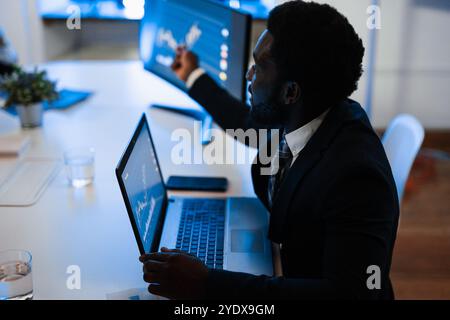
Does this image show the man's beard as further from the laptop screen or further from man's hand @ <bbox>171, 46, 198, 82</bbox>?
man's hand @ <bbox>171, 46, 198, 82</bbox>

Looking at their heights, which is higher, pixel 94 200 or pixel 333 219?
pixel 333 219

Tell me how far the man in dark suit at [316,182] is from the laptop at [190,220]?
0.08m

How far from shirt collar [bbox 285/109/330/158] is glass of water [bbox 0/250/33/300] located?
1.91 feet

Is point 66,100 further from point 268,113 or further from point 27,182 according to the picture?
point 268,113

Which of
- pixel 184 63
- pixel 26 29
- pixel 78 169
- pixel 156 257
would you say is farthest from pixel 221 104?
pixel 26 29

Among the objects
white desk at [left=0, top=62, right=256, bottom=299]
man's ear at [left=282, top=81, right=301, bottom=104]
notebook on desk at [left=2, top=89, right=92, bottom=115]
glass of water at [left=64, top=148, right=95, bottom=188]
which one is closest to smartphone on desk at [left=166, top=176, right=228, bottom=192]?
white desk at [left=0, top=62, right=256, bottom=299]

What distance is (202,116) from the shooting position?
6.72 feet

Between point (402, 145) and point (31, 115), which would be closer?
point (402, 145)

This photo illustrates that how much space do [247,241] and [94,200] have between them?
1.44 ft

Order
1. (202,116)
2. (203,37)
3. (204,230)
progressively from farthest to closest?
1. (202,116)
2. (203,37)
3. (204,230)

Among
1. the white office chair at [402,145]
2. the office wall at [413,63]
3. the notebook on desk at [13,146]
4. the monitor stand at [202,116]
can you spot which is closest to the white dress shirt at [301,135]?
the white office chair at [402,145]

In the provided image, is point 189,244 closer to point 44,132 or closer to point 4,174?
point 4,174

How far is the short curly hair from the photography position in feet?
3.25
